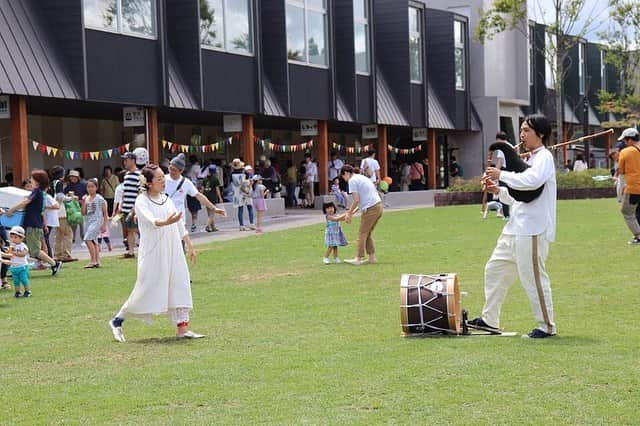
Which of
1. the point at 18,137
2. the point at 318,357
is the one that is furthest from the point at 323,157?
the point at 318,357

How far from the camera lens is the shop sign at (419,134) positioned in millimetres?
44781

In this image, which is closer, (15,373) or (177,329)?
(15,373)

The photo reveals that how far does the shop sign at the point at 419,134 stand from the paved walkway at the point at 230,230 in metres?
11.0

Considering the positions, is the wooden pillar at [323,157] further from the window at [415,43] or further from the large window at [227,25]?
the window at [415,43]

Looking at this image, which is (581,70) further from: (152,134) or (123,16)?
(123,16)

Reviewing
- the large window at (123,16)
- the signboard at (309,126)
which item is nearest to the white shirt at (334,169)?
the signboard at (309,126)

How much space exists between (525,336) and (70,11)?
56.8 ft

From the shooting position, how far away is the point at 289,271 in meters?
16.2

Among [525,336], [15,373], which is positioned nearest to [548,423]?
[525,336]

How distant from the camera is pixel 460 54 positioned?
156ft

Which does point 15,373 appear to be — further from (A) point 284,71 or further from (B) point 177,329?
(A) point 284,71

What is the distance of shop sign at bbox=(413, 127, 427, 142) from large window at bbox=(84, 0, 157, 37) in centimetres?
1964

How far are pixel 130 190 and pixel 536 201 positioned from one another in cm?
1002

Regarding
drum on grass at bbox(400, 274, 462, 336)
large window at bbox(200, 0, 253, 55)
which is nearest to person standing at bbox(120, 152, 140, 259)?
drum on grass at bbox(400, 274, 462, 336)
